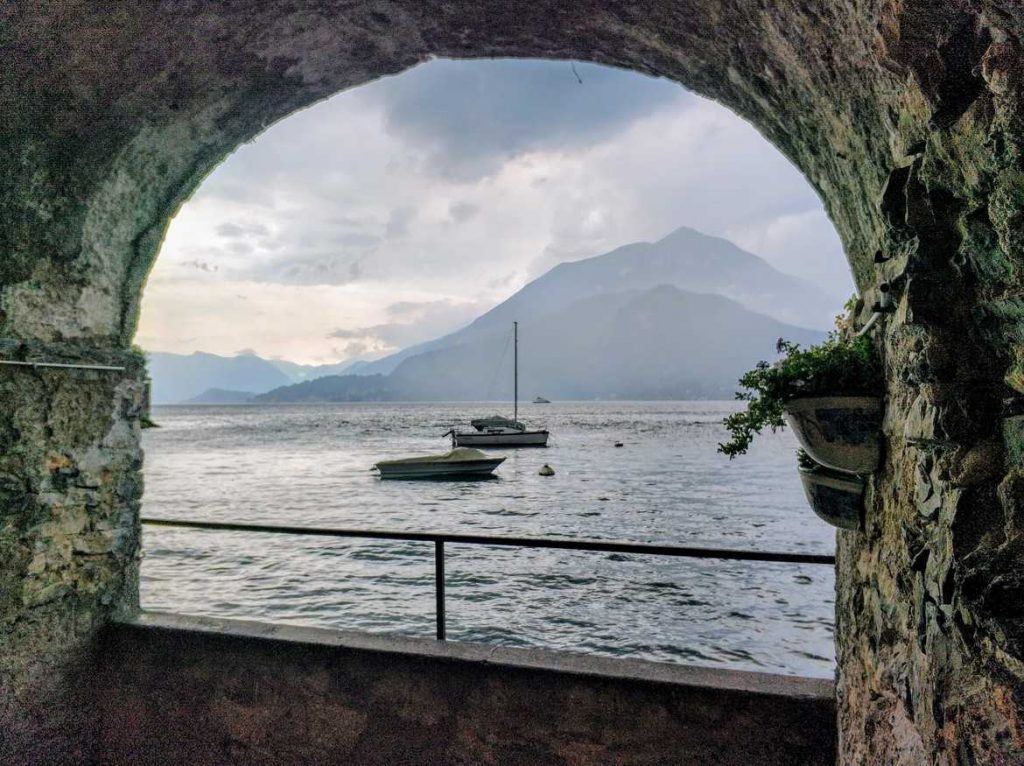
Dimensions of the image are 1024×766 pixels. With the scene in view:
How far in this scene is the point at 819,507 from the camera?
2.13 meters

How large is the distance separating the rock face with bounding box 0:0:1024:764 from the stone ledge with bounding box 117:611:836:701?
249mm

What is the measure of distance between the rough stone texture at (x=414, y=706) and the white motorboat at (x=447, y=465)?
76.5 ft

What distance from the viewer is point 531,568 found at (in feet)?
43.9

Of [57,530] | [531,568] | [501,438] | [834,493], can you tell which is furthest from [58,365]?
[501,438]

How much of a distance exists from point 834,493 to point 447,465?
25.1 m

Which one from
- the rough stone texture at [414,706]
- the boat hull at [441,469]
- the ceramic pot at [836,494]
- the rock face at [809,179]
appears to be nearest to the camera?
the rock face at [809,179]

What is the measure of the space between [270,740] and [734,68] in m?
3.44

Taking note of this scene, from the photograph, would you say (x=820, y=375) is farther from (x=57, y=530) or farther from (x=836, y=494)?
(x=57, y=530)

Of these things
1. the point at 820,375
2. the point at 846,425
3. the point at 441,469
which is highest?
the point at 820,375

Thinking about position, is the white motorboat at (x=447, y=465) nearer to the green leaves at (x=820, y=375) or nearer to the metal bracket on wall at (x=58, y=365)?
the metal bracket on wall at (x=58, y=365)

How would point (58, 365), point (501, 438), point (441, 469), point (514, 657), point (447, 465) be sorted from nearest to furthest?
point (514, 657) < point (58, 365) < point (447, 465) < point (441, 469) < point (501, 438)

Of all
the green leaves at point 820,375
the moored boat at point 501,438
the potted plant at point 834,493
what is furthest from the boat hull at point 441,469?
the green leaves at point 820,375

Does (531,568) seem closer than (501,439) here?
Yes

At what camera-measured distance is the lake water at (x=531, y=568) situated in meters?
9.59
